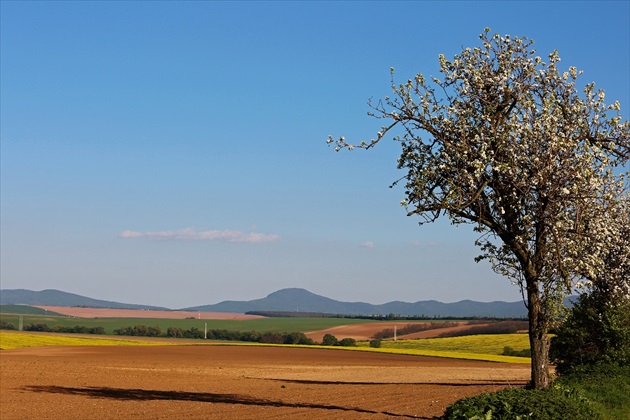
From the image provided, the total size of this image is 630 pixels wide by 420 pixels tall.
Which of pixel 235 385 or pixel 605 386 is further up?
pixel 605 386

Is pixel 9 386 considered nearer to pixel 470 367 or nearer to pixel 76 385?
pixel 76 385

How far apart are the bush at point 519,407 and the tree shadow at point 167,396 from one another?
12.3 metres

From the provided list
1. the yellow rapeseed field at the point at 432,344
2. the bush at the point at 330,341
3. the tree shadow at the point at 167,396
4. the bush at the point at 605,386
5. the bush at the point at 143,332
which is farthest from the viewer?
the bush at the point at 143,332

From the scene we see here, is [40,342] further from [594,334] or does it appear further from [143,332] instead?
[594,334]

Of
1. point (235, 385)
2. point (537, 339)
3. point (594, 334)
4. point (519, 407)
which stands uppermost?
point (537, 339)

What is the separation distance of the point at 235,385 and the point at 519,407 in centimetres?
3094

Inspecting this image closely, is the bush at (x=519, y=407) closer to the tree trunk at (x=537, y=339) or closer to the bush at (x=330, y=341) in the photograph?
the tree trunk at (x=537, y=339)

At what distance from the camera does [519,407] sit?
672 inches

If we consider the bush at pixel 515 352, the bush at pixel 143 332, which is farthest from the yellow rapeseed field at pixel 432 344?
the bush at pixel 143 332

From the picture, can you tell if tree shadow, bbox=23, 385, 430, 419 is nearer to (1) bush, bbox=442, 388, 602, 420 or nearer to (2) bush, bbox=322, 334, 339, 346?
(1) bush, bbox=442, 388, 602, 420

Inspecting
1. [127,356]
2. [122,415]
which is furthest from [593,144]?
[127,356]

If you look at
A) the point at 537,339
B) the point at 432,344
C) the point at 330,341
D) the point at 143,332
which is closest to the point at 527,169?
the point at 537,339

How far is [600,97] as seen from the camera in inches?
954

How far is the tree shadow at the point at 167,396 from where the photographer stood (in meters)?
33.0
